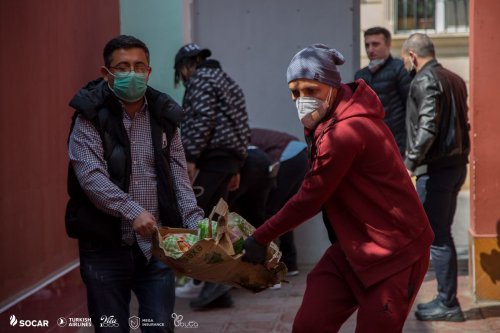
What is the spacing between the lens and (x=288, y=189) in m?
8.85

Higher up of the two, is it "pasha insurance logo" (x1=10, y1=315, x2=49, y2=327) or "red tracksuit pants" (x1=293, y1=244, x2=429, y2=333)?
"red tracksuit pants" (x1=293, y1=244, x2=429, y2=333)

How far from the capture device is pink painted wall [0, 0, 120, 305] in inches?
228

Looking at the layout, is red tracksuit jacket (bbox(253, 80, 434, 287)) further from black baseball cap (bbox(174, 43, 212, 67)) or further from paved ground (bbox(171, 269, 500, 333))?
black baseball cap (bbox(174, 43, 212, 67))

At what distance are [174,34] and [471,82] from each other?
128 inches

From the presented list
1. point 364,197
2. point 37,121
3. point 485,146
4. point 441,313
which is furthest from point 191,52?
point 364,197

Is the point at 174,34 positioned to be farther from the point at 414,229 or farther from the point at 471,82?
the point at 414,229

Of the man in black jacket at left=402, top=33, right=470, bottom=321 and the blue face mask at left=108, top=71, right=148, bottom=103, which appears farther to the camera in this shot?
the man in black jacket at left=402, top=33, right=470, bottom=321

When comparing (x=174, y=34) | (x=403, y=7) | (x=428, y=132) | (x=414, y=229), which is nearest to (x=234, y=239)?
(x=414, y=229)

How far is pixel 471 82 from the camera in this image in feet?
25.6

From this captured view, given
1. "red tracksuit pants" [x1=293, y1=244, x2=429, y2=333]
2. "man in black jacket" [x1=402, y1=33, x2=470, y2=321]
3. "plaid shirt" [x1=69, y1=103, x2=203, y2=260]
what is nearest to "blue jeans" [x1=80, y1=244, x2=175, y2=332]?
"plaid shirt" [x1=69, y1=103, x2=203, y2=260]

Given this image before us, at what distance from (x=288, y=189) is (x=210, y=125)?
169cm

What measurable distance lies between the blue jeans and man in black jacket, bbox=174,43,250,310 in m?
2.57

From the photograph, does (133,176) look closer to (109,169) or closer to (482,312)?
(109,169)

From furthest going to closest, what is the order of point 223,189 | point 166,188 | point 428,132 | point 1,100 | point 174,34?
point 174,34, point 223,189, point 428,132, point 1,100, point 166,188
